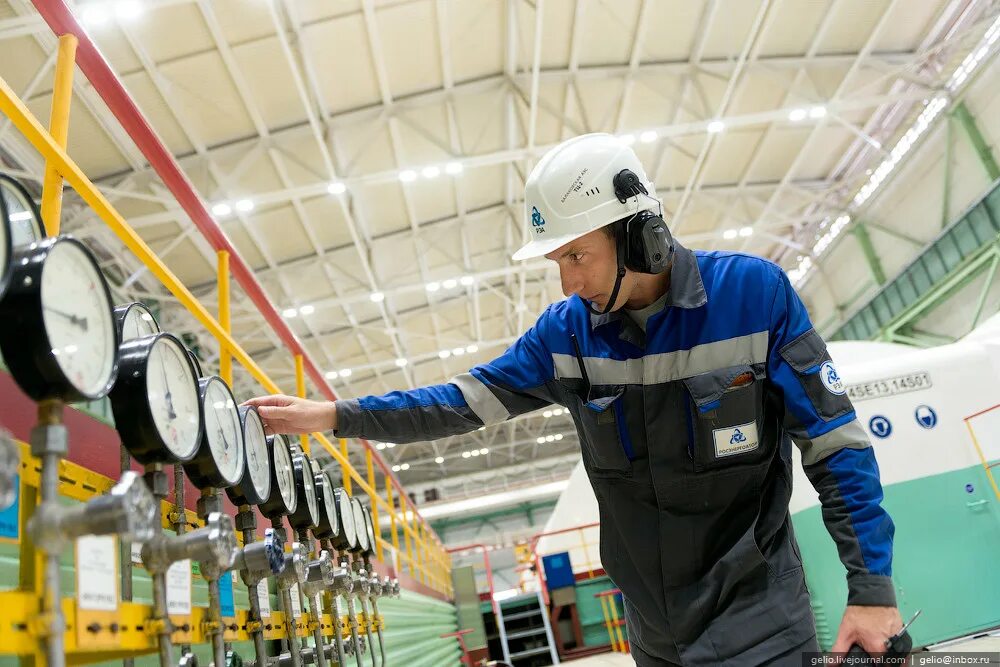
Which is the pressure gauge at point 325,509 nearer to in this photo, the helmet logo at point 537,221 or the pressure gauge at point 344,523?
the pressure gauge at point 344,523

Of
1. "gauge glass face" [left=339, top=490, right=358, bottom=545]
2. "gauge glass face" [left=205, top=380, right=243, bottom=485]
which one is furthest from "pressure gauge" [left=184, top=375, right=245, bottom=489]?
"gauge glass face" [left=339, top=490, right=358, bottom=545]

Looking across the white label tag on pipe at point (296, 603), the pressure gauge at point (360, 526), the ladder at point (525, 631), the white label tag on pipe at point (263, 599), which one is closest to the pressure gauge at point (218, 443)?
the white label tag on pipe at point (263, 599)

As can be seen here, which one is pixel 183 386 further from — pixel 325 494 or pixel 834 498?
pixel 834 498

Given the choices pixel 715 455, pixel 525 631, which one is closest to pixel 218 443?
pixel 715 455

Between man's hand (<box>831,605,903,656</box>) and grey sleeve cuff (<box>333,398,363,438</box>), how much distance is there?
1317 millimetres

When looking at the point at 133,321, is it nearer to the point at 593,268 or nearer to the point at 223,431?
the point at 223,431

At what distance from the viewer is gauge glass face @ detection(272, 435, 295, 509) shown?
93.6 inches

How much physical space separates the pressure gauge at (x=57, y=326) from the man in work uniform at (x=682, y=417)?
82cm

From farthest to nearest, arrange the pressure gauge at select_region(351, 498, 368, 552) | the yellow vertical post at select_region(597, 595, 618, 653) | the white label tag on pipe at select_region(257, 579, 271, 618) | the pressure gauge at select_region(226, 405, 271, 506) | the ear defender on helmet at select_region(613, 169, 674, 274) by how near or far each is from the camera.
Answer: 1. the yellow vertical post at select_region(597, 595, 618, 653)
2. the pressure gauge at select_region(351, 498, 368, 552)
3. the white label tag on pipe at select_region(257, 579, 271, 618)
4. the pressure gauge at select_region(226, 405, 271, 506)
5. the ear defender on helmet at select_region(613, 169, 674, 274)

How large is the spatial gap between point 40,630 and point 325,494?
1.82 m

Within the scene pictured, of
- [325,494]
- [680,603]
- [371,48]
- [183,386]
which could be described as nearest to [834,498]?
[680,603]

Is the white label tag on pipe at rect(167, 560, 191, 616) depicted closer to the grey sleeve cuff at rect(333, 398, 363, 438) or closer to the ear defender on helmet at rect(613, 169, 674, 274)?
the grey sleeve cuff at rect(333, 398, 363, 438)

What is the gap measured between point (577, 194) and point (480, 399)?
0.67 m

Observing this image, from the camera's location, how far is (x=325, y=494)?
288 centimetres
